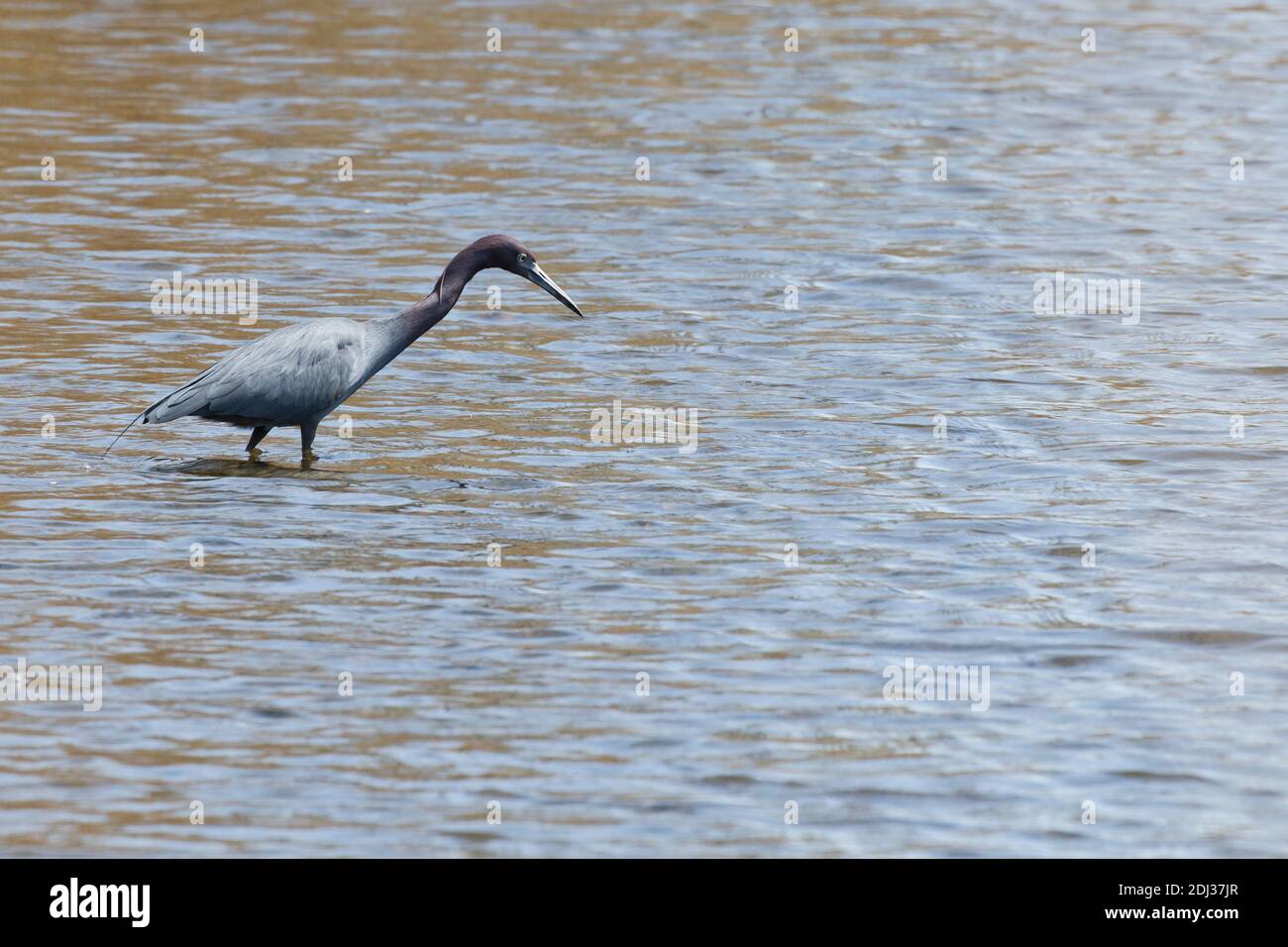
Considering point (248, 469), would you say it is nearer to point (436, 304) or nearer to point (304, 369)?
point (304, 369)

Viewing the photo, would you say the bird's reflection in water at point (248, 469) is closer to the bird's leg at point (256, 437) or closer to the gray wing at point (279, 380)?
the bird's leg at point (256, 437)

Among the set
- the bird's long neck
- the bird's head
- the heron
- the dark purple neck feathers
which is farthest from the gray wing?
the bird's head

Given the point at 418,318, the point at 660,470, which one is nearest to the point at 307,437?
the point at 418,318

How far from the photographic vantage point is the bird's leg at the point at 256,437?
12.9 meters

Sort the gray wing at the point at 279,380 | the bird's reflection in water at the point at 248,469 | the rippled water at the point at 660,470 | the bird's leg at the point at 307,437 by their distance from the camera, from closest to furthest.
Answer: the rippled water at the point at 660,470, the gray wing at the point at 279,380, the bird's reflection in water at the point at 248,469, the bird's leg at the point at 307,437

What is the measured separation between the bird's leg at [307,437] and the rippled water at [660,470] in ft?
0.79

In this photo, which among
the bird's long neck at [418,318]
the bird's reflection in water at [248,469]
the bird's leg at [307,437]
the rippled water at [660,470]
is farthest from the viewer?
the bird's long neck at [418,318]

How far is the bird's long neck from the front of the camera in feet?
42.2

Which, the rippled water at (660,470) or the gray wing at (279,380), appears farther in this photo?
the gray wing at (279,380)

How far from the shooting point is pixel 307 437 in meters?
12.8

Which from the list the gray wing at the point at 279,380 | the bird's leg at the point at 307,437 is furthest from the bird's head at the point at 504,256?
the bird's leg at the point at 307,437

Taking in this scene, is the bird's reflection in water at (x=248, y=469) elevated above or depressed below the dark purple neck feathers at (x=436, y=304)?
below

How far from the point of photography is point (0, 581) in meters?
10.4

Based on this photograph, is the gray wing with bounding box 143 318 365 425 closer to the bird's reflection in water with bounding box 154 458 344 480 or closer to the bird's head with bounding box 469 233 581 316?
the bird's reflection in water with bounding box 154 458 344 480
